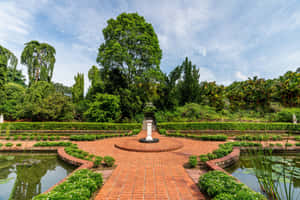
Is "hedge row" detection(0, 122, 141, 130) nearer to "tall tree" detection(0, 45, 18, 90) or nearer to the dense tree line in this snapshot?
the dense tree line

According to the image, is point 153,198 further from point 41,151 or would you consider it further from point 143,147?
point 41,151

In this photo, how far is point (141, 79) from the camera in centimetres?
1558

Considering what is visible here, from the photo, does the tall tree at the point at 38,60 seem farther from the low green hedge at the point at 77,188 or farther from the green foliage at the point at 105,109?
the low green hedge at the point at 77,188

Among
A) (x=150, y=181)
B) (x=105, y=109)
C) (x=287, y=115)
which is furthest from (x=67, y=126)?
(x=287, y=115)

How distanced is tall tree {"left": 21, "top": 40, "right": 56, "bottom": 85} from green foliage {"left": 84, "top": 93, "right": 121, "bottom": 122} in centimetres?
1287

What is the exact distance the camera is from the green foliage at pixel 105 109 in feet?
42.1

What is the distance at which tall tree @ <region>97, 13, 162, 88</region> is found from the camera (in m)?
15.2

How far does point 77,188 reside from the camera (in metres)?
3.04

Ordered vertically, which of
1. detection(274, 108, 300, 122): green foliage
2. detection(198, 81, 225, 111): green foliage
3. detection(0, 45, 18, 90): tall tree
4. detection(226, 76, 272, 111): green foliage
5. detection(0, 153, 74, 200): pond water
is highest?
detection(0, 45, 18, 90): tall tree

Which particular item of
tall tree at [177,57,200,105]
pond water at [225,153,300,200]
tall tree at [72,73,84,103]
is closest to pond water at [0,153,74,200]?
pond water at [225,153,300,200]

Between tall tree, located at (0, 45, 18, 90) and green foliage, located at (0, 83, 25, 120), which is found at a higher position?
tall tree, located at (0, 45, 18, 90)

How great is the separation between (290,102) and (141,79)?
16292 mm

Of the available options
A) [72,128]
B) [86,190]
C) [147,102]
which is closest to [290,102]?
[147,102]

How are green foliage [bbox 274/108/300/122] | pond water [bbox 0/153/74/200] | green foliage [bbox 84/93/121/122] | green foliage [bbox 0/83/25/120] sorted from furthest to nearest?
green foliage [bbox 0/83/25/120] → green foliage [bbox 274/108/300/122] → green foliage [bbox 84/93/121/122] → pond water [bbox 0/153/74/200]
